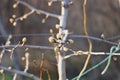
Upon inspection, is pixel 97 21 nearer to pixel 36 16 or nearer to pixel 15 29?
pixel 36 16

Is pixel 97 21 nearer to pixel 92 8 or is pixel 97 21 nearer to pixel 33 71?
pixel 92 8

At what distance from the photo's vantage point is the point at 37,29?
14.1ft

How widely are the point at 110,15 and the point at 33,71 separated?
1038 mm

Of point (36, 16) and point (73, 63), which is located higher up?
point (36, 16)

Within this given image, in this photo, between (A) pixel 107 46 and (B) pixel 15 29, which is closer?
(A) pixel 107 46

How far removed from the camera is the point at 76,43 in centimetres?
428

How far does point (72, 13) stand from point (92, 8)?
0.24m

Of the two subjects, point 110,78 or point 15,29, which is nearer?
point 110,78

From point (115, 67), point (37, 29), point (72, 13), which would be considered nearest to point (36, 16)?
point (37, 29)

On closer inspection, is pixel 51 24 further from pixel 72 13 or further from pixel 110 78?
pixel 110 78

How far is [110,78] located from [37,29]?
0.94 m

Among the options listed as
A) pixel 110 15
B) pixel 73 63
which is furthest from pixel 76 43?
pixel 110 15

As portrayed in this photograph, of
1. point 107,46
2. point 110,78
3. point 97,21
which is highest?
point 97,21

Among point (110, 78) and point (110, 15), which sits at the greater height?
point (110, 15)
